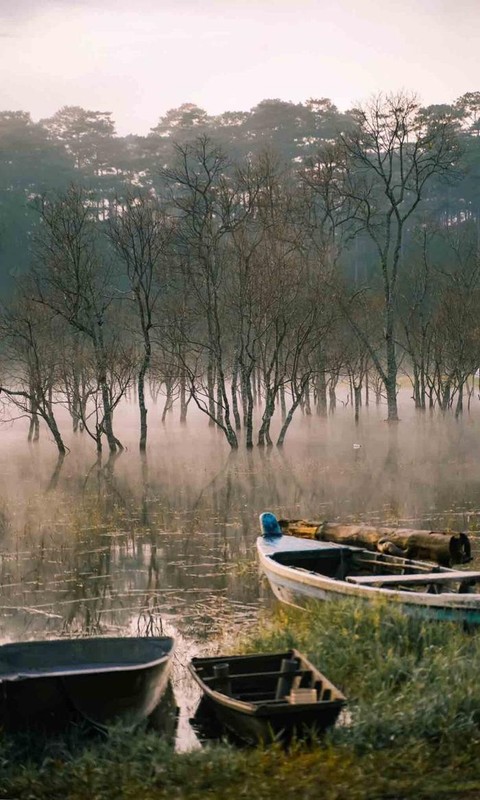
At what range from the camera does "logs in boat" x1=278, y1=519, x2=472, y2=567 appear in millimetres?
16547

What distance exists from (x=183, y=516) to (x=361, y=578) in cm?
1310

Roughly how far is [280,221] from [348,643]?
4413 cm

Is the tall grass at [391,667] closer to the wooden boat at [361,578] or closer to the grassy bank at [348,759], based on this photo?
the grassy bank at [348,759]

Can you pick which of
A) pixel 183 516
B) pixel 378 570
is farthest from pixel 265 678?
pixel 183 516

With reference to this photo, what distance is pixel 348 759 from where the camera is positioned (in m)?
9.02

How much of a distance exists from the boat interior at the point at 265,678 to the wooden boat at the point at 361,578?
85.4 inches

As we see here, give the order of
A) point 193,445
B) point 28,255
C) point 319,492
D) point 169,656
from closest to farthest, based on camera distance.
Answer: point 169,656, point 319,492, point 193,445, point 28,255

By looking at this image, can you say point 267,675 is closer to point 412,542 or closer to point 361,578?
point 361,578

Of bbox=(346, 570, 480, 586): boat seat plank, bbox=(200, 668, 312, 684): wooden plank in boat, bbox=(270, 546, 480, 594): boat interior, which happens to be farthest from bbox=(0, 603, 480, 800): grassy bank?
bbox=(270, 546, 480, 594): boat interior

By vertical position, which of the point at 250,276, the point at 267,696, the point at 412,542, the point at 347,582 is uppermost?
the point at 250,276

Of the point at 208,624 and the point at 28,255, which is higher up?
the point at 28,255

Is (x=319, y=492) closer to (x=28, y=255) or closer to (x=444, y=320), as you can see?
(x=444, y=320)

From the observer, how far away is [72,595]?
17.6 meters

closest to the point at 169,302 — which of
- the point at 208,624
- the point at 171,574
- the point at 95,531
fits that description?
the point at 95,531
